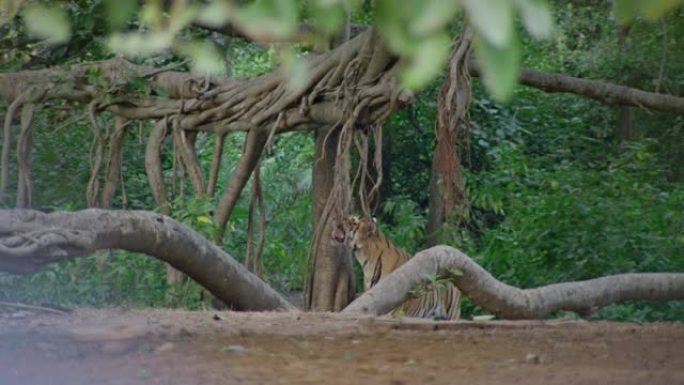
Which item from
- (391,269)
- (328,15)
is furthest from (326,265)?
(328,15)

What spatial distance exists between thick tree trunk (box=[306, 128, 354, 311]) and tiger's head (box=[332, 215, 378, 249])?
0.13m

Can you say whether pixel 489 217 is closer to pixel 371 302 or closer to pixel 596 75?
pixel 596 75

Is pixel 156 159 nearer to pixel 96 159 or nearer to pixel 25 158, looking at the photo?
pixel 96 159

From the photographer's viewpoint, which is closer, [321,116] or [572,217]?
[321,116]

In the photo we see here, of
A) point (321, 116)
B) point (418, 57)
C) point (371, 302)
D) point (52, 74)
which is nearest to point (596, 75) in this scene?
point (321, 116)

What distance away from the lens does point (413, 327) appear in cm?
562

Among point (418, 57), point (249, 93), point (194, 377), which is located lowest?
point (194, 377)

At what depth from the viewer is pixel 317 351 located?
4680 mm

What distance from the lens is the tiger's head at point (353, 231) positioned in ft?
31.6

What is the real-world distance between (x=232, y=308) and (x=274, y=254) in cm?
432

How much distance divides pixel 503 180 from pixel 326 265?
2845mm

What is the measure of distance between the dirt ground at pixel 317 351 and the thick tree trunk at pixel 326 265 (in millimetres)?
4312

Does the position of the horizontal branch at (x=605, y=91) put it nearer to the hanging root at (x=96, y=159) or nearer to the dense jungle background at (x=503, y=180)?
the dense jungle background at (x=503, y=180)

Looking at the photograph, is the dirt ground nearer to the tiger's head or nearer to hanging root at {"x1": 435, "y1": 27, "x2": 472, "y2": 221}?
hanging root at {"x1": 435, "y1": 27, "x2": 472, "y2": 221}
